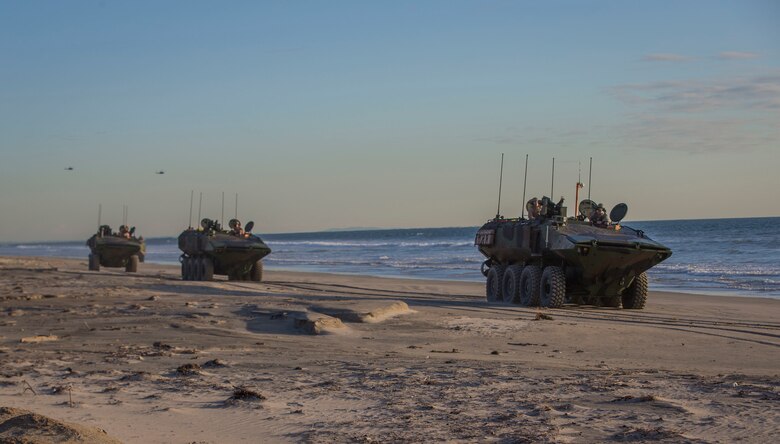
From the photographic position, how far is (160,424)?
7395 millimetres

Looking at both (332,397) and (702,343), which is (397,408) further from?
(702,343)

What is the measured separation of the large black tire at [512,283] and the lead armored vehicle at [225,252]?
1028 cm

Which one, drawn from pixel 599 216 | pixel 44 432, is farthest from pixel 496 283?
pixel 44 432

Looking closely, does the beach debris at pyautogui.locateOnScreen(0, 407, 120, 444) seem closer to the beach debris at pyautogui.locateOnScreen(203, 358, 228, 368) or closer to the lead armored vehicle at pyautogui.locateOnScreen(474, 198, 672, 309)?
the beach debris at pyautogui.locateOnScreen(203, 358, 228, 368)

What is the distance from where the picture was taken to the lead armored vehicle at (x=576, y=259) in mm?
18938

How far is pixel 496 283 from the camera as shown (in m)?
22.2

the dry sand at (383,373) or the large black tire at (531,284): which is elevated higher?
the large black tire at (531,284)

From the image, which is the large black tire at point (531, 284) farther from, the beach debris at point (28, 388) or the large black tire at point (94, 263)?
the large black tire at point (94, 263)

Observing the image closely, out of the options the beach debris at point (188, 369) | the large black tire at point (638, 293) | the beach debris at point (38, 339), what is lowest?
the beach debris at point (38, 339)

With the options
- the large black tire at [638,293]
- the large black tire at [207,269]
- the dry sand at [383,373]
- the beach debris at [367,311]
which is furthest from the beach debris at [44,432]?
the large black tire at [207,269]

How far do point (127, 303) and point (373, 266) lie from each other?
1242 inches

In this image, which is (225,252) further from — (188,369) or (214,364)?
(188,369)

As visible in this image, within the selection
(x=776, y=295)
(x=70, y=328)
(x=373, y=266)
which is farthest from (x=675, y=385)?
(x=373, y=266)

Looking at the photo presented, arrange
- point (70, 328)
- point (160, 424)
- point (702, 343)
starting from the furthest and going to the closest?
point (70, 328), point (702, 343), point (160, 424)
